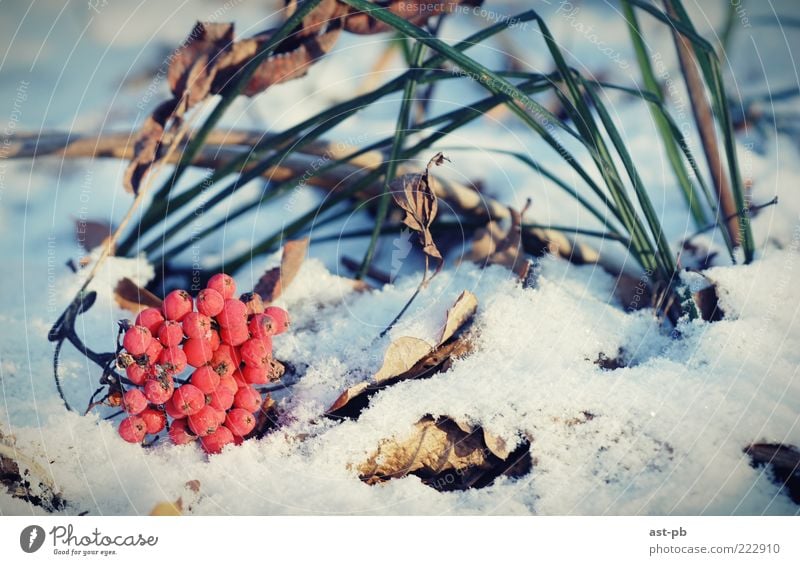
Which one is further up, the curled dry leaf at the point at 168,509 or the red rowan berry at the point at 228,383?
the red rowan berry at the point at 228,383

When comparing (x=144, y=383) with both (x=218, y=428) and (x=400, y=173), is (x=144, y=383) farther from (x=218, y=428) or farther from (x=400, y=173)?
(x=400, y=173)

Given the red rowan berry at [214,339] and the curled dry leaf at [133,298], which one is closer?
the red rowan berry at [214,339]

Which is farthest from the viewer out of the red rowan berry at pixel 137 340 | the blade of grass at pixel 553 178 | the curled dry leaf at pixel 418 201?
the blade of grass at pixel 553 178

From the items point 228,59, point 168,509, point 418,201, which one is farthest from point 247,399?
point 228,59

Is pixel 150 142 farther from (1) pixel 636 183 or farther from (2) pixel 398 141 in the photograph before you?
(1) pixel 636 183

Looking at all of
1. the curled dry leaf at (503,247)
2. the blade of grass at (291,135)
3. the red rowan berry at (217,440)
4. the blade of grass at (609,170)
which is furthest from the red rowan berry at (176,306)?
the blade of grass at (609,170)

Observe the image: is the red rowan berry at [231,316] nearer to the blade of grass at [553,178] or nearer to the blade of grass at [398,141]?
the blade of grass at [398,141]
